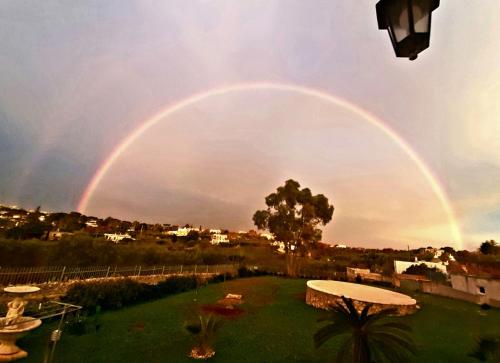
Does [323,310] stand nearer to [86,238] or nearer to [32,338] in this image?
[32,338]

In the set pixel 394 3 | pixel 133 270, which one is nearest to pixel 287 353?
pixel 394 3

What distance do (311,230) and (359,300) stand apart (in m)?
22.9

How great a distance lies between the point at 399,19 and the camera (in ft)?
6.30

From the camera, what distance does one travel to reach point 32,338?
37.3 feet

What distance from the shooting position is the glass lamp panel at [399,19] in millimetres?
1875

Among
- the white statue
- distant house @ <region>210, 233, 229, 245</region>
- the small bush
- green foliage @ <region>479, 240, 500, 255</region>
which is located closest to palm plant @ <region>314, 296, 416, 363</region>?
the white statue

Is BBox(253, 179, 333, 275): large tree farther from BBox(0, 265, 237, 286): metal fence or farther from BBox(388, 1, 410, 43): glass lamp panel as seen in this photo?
BBox(388, 1, 410, 43): glass lamp panel

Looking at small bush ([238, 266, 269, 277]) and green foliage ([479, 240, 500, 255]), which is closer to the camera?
small bush ([238, 266, 269, 277])

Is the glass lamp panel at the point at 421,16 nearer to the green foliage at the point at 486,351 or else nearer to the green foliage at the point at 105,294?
the green foliage at the point at 486,351

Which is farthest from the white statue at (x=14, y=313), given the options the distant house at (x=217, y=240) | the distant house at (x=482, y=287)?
the distant house at (x=217, y=240)

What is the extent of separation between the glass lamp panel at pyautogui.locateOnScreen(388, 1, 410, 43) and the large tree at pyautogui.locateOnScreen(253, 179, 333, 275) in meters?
39.2

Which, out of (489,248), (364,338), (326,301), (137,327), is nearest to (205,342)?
(137,327)

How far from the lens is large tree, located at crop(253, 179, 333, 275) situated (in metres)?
40.3

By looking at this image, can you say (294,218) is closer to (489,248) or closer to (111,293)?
(111,293)
